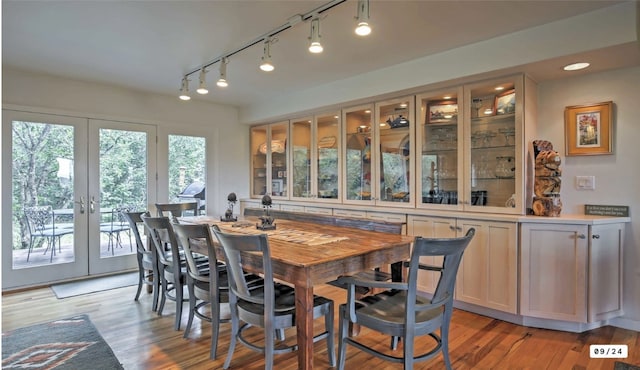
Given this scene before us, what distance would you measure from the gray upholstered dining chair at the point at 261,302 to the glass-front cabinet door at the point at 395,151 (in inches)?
75.1

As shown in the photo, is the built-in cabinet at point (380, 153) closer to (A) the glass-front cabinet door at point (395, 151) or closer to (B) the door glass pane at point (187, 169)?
(A) the glass-front cabinet door at point (395, 151)

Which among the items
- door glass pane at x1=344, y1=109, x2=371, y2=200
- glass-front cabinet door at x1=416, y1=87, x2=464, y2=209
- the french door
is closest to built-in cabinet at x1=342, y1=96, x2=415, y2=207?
door glass pane at x1=344, y1=109, x2=371, y2=200

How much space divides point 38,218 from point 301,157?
3176 mm

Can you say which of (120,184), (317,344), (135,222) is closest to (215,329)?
(317,344)

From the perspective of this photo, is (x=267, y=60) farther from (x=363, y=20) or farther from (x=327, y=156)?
(x=327, y=156)

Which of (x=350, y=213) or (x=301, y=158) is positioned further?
(x=301, y=158)

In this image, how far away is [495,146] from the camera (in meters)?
3.47

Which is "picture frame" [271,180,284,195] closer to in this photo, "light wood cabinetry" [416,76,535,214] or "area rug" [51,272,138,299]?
"area rug" [51,272,138,299]

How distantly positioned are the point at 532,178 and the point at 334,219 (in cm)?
180

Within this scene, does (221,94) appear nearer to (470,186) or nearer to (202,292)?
(202,292)

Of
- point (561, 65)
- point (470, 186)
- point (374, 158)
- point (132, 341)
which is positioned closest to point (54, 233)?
point (132, 341)

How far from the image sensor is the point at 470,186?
352 cm

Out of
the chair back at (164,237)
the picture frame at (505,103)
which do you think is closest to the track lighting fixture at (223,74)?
the chair back at (164,237)

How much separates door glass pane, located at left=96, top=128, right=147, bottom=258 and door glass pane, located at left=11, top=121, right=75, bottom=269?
13.5 inches
